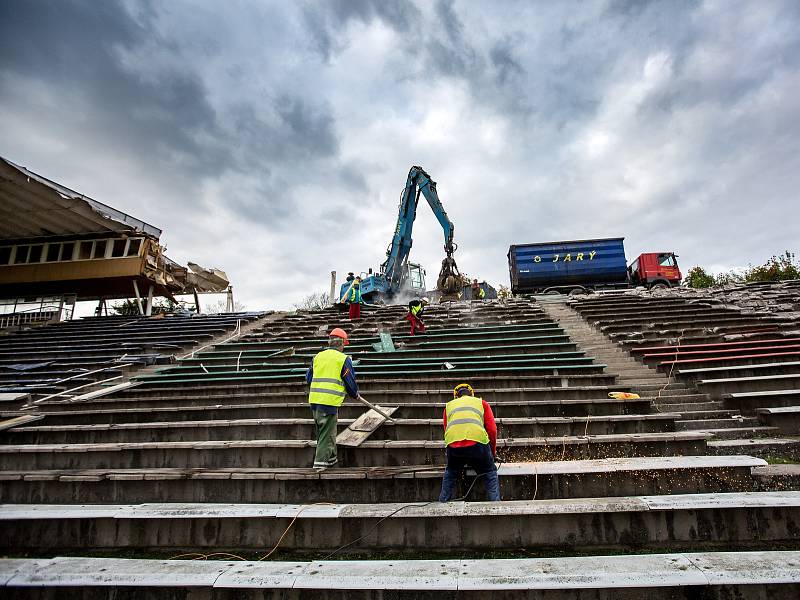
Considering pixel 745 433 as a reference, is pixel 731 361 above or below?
above

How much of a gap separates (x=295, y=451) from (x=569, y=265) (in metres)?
20.6

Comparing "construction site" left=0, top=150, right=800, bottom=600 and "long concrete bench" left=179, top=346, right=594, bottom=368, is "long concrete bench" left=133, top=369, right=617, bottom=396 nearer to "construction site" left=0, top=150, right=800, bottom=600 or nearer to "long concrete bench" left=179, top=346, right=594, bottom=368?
"construction site" left=0, top=150, right=800, bottom=600

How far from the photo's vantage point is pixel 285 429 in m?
5.33

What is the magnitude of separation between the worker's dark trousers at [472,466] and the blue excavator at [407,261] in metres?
14.7

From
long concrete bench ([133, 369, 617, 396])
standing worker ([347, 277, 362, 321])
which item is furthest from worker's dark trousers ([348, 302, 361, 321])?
long concrete bench ([133, 369, 617, 396])

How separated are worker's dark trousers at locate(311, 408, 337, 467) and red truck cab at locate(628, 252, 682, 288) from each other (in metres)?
21.7

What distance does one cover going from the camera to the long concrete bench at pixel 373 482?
3.77 metres

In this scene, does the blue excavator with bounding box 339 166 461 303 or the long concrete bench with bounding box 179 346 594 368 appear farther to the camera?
the blue excavator with bounding box 339 166 461 303

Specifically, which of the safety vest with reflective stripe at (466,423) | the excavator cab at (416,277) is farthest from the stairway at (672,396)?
the excavator cab at (416,277)

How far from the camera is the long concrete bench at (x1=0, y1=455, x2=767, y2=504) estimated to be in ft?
12.4

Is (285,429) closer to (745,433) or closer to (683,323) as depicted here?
(745,433)

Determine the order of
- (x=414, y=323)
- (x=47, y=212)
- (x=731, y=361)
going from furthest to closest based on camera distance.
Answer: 1. (x=47, y=212)
2. (x=414, y=323)
3. (x=731, y=361)

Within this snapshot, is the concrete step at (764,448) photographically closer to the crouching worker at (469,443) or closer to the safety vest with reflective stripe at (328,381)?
the crouching worker at (469,443)

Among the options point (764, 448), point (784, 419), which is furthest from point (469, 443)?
point (784, 419)
